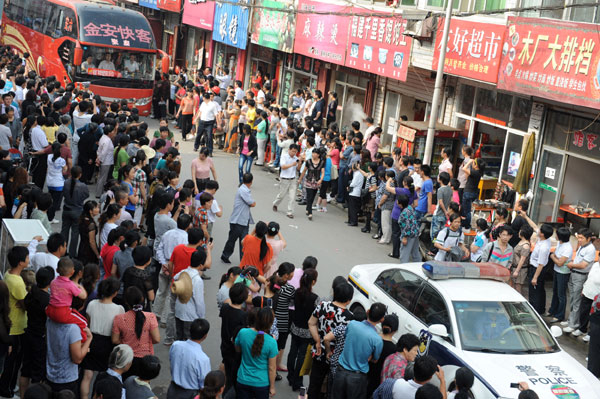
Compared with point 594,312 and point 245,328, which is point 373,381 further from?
point 594,312

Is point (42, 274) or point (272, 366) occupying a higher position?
point (42, 274)

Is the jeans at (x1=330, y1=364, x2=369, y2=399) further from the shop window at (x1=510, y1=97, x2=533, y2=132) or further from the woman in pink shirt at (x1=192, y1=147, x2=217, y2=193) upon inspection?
the shop window at (x1=510, y1=97, x2=533, y2=132)

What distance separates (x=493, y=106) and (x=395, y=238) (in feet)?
17.8

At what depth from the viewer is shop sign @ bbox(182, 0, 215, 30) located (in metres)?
32.8

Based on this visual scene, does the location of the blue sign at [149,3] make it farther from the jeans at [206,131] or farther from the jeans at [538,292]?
the jeans at [538,292]

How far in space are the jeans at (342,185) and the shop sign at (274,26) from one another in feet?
30.8

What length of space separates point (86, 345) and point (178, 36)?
3496 centimetres

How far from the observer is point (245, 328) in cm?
706

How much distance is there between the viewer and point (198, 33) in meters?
38.1

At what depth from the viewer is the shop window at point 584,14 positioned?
14.3m

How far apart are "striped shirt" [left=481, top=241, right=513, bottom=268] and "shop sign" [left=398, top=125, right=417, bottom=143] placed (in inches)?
270

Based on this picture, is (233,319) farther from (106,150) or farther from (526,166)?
(526,166)

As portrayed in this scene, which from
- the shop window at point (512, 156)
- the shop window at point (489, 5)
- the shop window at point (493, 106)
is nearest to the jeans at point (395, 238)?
the shop window at point (512, 156)

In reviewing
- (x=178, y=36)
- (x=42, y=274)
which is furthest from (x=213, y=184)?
(x=178, y=36)
